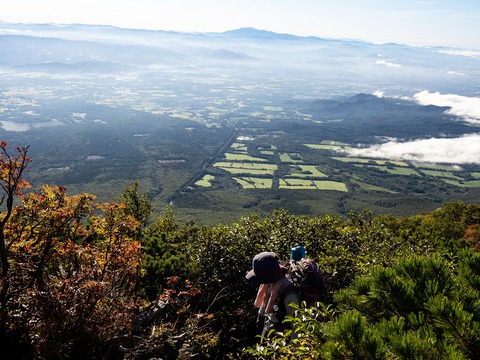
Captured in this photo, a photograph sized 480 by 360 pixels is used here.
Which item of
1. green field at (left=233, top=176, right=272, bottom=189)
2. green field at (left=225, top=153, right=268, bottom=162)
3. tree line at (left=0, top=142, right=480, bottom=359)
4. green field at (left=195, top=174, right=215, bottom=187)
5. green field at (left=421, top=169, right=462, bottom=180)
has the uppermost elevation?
tree line at (left=0, top=142, right=480, bottom=359)


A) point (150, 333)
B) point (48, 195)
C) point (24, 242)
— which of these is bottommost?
point (150, 333)

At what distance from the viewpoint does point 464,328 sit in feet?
7.94

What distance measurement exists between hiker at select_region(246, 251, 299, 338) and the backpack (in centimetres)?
12

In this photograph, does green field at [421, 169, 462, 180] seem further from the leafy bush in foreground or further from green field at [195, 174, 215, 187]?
the leafy bush in foreground

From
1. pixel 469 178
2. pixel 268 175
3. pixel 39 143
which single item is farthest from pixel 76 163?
pixel 469 178

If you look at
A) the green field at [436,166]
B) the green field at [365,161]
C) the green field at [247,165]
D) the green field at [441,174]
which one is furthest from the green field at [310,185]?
the green field at [436,166]

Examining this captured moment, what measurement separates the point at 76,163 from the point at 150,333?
13203 cm

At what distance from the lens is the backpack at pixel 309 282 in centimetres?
527

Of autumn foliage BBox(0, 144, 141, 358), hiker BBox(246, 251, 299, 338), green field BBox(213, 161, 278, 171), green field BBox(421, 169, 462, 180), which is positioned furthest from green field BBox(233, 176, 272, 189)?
hiker BBox(246, 251, 299, 338)

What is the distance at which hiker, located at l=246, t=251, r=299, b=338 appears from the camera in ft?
16.9

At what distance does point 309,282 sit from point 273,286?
515 millimetres

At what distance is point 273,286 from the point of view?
17.6ft

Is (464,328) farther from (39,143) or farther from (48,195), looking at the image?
(39,143)

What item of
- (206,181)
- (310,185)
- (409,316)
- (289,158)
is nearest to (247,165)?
(289,158)
